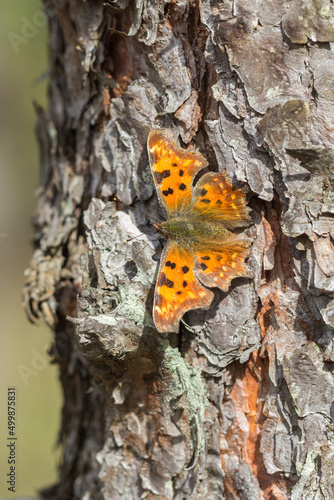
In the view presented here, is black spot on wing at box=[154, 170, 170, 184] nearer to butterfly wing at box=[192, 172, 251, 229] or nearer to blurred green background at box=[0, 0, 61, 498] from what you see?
butterfly wing at box=[192, 172, 251, 229]

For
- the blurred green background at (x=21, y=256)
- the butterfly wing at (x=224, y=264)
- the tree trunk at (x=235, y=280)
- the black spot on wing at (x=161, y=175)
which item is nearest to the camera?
the tree trunk at (x=235, y=280)

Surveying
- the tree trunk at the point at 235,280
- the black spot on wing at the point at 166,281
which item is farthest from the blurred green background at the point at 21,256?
the black spot on wing at the point at 166,281

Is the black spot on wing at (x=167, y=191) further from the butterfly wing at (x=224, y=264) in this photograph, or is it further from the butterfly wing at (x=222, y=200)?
the butterfly wing at (x=224, y=264)

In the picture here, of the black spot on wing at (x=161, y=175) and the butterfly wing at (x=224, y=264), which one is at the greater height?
the black spot on wing at (x=161, y=175)

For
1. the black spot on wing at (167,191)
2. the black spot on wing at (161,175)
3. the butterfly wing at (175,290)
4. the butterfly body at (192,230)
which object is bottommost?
the butterfly wing at (175,290)

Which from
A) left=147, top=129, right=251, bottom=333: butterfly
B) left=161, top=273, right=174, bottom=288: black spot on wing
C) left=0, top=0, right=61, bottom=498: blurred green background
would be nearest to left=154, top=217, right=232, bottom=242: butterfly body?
left=147, top=129, right=251, bottom=333: butterfly

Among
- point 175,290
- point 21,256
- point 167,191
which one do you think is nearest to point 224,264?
point 175,290
